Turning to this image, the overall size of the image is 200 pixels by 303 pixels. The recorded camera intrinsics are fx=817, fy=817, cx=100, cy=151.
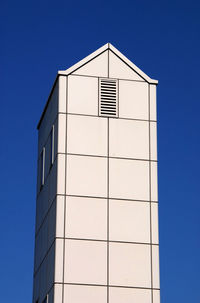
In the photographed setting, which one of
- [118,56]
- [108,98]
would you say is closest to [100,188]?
[108,98]

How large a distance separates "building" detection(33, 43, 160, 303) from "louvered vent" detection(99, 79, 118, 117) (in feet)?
0.15

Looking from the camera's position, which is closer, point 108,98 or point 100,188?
point 100,188

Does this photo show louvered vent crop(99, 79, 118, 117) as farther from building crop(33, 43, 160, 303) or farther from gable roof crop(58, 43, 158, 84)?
gable roof crop(58, 43, 158, 84)

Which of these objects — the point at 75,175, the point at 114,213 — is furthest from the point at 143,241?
the point at 75,175

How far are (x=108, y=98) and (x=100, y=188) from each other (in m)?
4.40

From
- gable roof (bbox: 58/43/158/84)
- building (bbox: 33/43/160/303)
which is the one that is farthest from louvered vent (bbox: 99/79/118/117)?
gable roof (bbox: 58/43/158/84)

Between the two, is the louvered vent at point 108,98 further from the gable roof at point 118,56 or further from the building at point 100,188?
the gable roof at point 118,56

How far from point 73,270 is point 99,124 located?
681 cm

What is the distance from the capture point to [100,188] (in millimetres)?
35781

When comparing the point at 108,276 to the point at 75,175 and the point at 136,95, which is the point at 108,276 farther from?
the point at 136,95

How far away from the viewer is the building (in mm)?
34469

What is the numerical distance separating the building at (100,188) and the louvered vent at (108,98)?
0.15 ft

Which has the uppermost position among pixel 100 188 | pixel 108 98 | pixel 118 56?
pixel 118 56

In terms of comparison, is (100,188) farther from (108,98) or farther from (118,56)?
(118,56)
